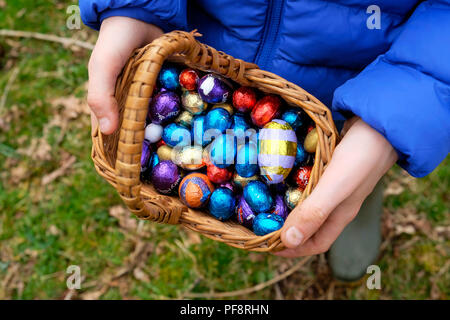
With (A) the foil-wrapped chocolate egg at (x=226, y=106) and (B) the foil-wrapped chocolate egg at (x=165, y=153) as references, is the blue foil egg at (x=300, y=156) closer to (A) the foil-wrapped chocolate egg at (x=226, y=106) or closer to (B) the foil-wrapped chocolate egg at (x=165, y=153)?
(A) the foil-wrapped chocolate egg at (x=226, y=106)

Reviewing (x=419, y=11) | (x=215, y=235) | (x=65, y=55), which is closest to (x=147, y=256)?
(x=215, y=235)

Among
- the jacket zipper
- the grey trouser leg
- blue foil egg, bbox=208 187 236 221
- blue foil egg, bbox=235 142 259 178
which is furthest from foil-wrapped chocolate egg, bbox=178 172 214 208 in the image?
the grey trouser leg

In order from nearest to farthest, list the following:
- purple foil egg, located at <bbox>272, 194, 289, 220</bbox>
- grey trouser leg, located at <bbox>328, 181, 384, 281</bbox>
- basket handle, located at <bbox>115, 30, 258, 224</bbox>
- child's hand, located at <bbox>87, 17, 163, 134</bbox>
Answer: basket handle, located at <bbox>115, 30, 258, 224</bbox> < child's hand, located at <bbox>87, 17, 163, 134</bbox> < purple foil egg, located at <bbox>272, 194, 289, 220</bbox> < grey trouser leg, located at <bbox>328, 181, 384, 281</bbox>

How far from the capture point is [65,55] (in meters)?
2.41

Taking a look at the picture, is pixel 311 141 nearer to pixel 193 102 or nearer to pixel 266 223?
pixel 266 223

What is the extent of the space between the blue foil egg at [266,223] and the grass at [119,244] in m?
0.71

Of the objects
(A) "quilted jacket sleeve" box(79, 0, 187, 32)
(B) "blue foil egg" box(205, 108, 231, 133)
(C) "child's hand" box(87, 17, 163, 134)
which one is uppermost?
(A) "quilted jacket sleeve" box(79, 0, 187, 32)

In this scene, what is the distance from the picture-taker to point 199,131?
1.38m

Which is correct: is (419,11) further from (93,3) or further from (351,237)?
(351,237)

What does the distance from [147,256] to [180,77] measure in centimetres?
100

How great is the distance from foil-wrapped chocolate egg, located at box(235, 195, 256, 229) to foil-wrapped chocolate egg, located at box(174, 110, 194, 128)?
352 millimetres

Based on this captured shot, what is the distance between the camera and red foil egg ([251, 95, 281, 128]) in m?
1.28

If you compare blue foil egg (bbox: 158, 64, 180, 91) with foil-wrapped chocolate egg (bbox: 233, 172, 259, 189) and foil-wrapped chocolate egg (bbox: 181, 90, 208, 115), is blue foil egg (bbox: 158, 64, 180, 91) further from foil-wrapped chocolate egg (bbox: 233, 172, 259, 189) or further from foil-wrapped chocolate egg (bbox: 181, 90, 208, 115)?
foil-wrapped chocolate egg (bbox: 233, 172, 259, 189)
